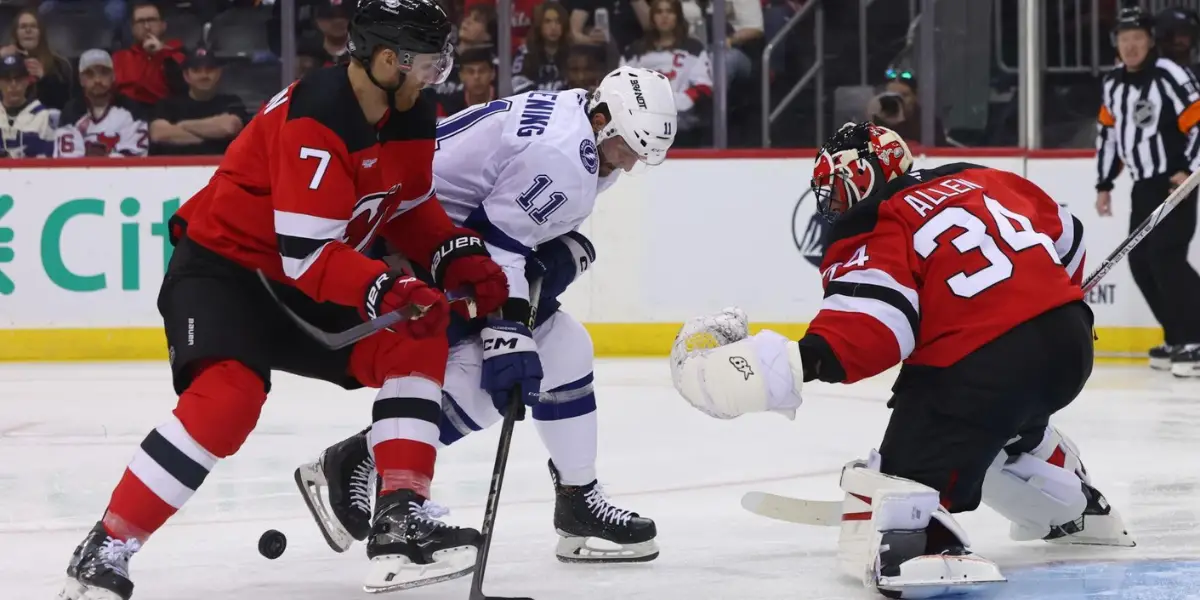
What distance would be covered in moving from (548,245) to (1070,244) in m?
0.95

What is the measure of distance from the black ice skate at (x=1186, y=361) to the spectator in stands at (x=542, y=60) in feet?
8.75

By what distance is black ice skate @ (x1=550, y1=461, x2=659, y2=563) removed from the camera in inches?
123

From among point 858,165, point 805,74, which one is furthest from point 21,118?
point 858,165

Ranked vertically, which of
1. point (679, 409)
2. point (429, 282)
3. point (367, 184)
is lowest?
point (679, 409)

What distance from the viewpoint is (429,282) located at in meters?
3.03

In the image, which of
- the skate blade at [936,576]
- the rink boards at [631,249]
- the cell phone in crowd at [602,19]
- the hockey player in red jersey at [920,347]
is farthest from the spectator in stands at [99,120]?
the skate blade at [936,576]

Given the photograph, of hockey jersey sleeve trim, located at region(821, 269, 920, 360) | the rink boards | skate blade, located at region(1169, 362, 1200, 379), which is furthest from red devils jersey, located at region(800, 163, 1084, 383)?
the rink boards

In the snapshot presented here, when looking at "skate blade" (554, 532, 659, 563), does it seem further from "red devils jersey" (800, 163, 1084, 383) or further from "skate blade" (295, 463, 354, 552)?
"red devils jersey" (800, 163, 1084, 383)

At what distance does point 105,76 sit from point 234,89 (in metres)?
0.54

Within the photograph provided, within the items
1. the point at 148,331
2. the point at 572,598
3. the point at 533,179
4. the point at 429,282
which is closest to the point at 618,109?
the point at 533,179

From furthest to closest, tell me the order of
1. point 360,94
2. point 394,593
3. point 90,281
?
1. point 90,281
2. point 394,593
3. point 360,94

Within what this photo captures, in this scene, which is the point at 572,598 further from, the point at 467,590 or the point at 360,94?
the point at 360,94

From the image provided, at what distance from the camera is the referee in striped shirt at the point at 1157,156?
244 inches

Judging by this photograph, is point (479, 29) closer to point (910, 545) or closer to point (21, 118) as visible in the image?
point (21, 118)
